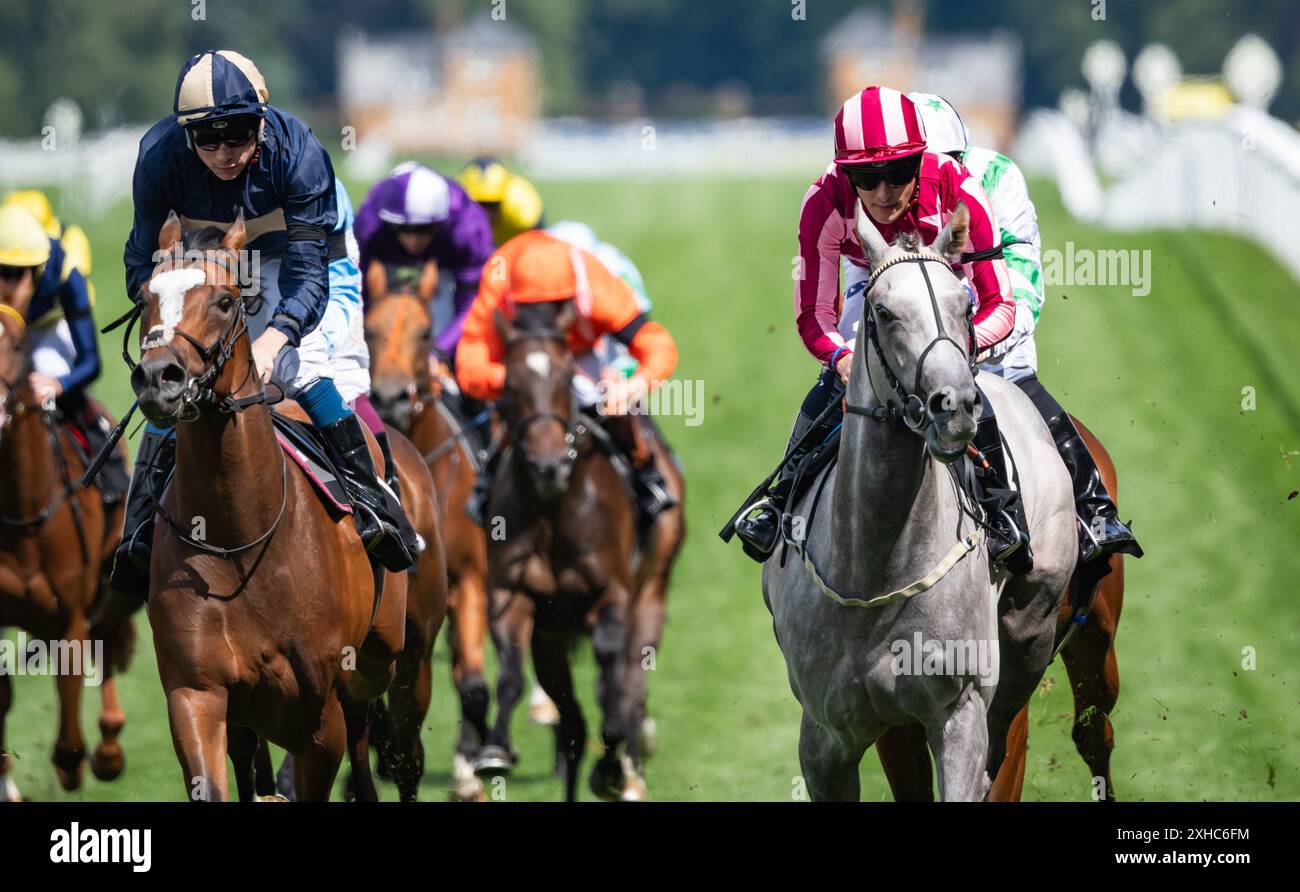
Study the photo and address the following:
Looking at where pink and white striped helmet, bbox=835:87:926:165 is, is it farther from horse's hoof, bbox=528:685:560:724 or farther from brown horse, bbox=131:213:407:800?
horse's hoof, bbox=528:685:560:724

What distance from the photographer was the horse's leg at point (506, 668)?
8.88 metres

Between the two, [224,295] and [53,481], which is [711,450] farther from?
[224,295]

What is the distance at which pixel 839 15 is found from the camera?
93.4m

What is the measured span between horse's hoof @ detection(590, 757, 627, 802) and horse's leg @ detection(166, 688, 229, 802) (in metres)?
3.13

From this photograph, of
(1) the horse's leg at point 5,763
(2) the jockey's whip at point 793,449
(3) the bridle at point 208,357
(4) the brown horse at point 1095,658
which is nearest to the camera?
(3) the bridle at point 208,357

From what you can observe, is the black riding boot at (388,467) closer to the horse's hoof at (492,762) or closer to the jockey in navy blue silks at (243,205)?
the jockey in navy blue silks at (243,205)

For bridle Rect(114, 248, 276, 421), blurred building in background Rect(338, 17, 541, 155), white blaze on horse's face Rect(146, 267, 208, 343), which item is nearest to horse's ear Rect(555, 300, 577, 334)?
bridle Rect(114, 248, 276, 421)

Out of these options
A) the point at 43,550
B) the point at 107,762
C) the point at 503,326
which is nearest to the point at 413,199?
the point at 503,326

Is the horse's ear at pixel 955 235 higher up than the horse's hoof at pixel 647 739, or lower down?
higher up

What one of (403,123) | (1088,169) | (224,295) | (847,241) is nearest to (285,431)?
(224,295)

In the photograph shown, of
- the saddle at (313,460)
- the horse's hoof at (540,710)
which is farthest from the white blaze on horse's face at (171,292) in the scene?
the horse's hoof at (540,710)

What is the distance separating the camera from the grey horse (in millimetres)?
5168

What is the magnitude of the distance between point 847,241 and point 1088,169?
27.1 m

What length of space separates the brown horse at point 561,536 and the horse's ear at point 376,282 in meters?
0.84
